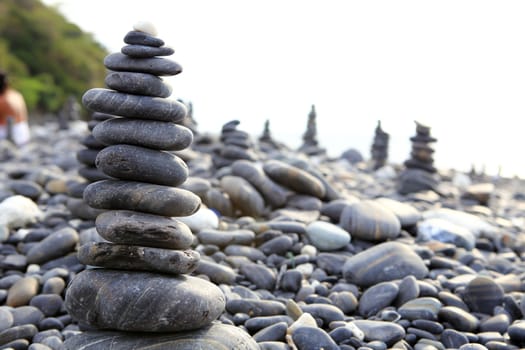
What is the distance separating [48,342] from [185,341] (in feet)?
5.08

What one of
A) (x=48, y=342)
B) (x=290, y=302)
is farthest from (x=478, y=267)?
(x=48, y=342)

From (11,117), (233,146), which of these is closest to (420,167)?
(233,146)

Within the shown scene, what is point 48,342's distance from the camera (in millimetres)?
4621

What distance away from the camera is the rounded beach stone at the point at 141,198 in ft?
13.1

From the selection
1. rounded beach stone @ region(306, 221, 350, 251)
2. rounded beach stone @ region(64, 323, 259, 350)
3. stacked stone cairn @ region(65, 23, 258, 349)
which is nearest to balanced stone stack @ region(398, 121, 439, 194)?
rounded beach stone @ region(306, 221, 350, 251)

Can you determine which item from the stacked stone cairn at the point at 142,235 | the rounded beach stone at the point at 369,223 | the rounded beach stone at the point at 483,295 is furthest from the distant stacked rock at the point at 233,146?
the stacked stone cairn at the point at 142,235

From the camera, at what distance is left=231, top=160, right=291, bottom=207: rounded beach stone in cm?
865

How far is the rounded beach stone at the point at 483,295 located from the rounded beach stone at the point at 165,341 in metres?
2.76

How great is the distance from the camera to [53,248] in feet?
20.7

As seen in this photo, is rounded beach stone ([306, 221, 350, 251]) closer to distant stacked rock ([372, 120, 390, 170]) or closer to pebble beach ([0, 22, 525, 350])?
pebble beach ([0, 22, 525, 350])

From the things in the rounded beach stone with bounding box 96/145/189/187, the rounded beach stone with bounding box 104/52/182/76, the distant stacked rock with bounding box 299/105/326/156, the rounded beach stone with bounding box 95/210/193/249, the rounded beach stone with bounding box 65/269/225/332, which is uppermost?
the rounded beach stone with bounding box 104/52/182/76

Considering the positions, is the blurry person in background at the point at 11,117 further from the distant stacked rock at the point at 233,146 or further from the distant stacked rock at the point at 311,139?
the distant stacked rock at the point at 233,146

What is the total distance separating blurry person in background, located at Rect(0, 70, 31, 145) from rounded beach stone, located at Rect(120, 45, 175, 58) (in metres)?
17.2

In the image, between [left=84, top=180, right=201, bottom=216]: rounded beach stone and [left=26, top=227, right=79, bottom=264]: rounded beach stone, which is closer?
[left=84, top=180, right=201, bottom=216]: rounded beach stone
